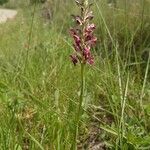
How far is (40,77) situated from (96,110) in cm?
48

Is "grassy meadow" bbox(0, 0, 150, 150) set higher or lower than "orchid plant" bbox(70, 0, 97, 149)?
lower

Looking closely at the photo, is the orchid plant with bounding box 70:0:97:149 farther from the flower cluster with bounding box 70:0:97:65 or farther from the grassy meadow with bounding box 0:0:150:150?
the grassy meadow with bounding box 0:0:150:150

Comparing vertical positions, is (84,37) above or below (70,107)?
above

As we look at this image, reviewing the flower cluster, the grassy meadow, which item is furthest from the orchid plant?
the grassy meadow

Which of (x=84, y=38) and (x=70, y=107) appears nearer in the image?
(x=84, y=38)

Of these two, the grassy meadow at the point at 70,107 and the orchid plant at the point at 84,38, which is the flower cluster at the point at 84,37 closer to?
the orchid plant at the point at 84,38

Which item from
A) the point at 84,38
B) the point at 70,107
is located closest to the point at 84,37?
the point at 84,38

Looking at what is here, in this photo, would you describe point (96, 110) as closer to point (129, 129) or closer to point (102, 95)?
point (102, 95)

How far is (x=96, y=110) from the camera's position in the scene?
7.14 ft

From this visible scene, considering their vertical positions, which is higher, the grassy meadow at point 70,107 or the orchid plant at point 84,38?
the orchid plant at point 84,38

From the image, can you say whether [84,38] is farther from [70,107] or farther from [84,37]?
Result: [70,107]

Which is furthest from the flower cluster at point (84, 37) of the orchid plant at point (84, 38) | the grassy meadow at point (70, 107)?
the grassy meadow at point (70, 107)

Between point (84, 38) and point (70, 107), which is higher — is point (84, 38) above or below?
above

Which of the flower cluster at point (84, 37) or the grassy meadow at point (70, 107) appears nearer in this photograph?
the flower cluster at point (84, 37)
